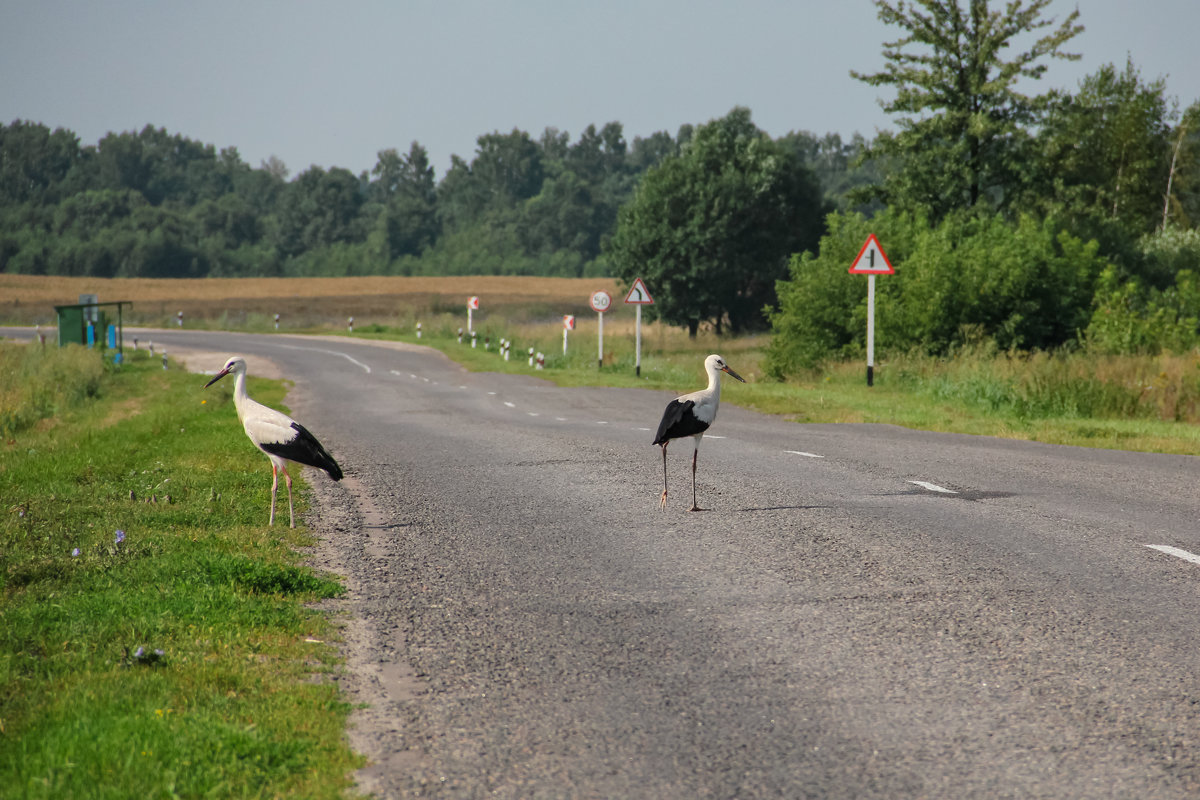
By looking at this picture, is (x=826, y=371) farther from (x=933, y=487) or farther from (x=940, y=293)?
(x=933, y=487)

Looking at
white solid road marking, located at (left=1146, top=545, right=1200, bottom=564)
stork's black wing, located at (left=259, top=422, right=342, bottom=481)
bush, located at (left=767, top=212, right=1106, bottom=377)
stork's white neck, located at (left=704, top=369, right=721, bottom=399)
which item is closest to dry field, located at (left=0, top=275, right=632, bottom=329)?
bush, located at (left=767, top=212, right=1106, bottom=377)

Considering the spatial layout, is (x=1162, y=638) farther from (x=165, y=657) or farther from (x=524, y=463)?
(x=524, y=463)

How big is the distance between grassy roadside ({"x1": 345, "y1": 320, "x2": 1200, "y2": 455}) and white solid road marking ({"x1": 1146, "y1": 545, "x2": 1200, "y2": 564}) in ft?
24.4

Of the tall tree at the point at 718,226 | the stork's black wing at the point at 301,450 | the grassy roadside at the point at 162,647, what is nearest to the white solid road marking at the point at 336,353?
the tall tree at the point at 718,226

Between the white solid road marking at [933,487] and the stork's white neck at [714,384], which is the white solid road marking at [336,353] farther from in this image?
the stork's white neck at [714,384]

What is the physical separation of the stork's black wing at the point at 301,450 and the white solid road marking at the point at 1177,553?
20.9 feet

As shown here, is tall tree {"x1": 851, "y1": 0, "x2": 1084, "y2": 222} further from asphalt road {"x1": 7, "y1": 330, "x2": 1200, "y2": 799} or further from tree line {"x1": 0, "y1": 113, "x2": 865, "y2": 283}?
tree line {"x1": 0, "y1": 113, "x2": 865, "y2": 283}

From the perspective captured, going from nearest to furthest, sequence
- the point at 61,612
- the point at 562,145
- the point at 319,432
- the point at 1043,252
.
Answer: the point at 61,612 → the point at 319,432 → the point at 1043,252 → the point at 562,145

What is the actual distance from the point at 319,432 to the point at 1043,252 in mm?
23110

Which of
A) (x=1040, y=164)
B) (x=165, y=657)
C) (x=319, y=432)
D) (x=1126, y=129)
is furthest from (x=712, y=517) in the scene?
(x=1126, y=129)

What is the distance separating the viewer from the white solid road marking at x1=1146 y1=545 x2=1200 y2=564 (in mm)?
7699

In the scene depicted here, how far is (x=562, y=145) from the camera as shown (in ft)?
538

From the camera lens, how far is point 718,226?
199 feet

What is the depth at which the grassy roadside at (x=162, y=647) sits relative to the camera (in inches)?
166
